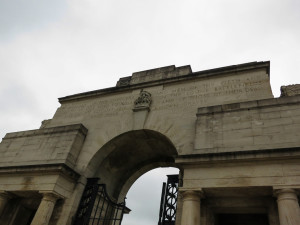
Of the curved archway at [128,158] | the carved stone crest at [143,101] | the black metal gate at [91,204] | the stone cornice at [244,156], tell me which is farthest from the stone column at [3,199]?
the stone cornice at [244,156]

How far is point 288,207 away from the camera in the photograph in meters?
6.62

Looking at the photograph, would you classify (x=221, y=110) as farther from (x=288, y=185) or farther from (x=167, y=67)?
(x=167, y=67)

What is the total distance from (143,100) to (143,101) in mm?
55

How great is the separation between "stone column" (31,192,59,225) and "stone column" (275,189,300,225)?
26.3 feet

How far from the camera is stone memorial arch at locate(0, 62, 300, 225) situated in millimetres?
7758

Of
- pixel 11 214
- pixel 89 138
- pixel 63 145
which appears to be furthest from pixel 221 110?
pixel 11 214

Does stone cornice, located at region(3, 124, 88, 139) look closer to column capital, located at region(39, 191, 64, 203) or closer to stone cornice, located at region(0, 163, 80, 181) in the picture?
stone cornice, located at region(0, 163, 80, 181)

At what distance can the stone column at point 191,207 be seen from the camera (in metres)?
7.58

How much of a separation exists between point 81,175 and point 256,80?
28.3ft

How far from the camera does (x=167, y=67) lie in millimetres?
13609

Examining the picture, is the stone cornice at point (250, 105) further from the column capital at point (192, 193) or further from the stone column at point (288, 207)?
the stone column at point (288, 207)

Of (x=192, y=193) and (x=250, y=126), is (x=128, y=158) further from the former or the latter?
(x=250, y=126)

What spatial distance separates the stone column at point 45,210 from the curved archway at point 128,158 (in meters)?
2.12

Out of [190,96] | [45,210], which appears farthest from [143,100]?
[45,210]
